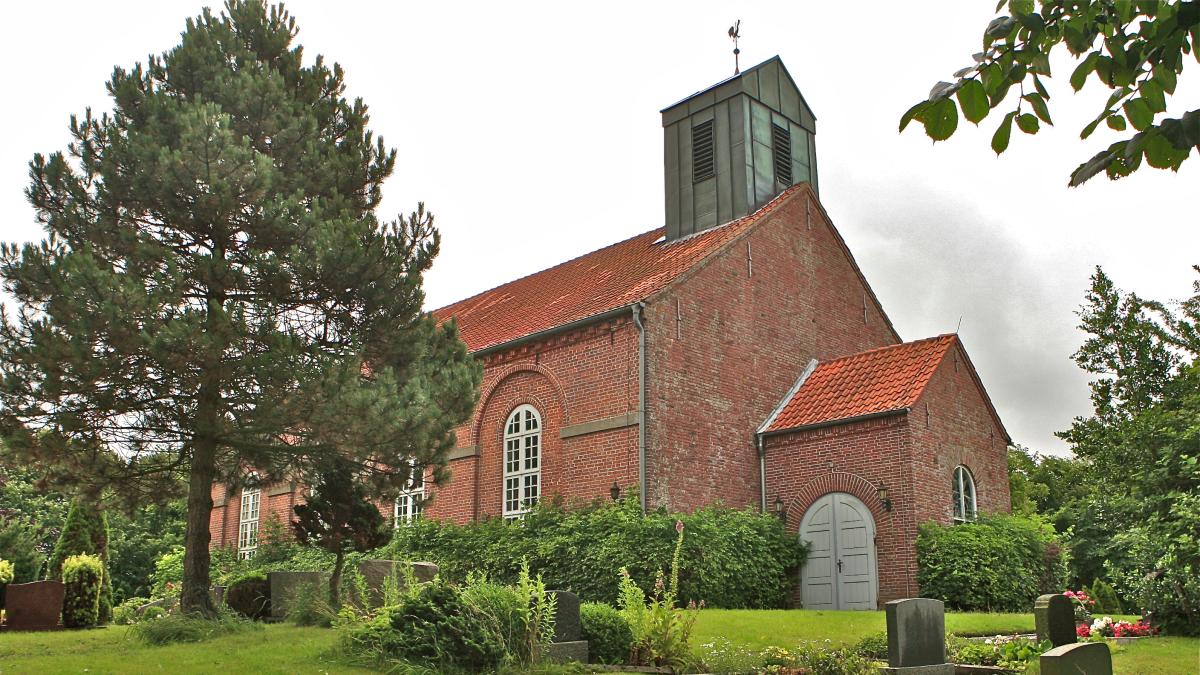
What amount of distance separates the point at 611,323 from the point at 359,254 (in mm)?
8046

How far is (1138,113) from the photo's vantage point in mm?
4070

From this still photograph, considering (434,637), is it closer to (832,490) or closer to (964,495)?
(832,490)

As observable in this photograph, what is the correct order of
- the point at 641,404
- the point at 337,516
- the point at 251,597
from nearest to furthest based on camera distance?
Answer: the point at 337,516
the point at 251,597
the point at 641,404

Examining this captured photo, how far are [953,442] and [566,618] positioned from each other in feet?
39.2

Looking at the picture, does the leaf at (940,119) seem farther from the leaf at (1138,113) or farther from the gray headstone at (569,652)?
the gray headstone at (569,652)

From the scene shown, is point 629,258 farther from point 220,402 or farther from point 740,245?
point 220,402

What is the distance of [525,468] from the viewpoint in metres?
22.5

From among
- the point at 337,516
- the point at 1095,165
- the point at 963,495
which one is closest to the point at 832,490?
the point at 963,495

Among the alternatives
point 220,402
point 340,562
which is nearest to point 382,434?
point 220,402

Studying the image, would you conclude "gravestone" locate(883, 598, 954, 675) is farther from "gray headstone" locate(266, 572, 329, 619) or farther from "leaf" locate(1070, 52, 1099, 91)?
"gray headstone" locate(266, 572, 329, 619)

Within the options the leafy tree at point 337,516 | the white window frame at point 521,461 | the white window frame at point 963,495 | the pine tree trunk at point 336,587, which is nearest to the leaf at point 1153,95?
the leafy tree at point 337,516

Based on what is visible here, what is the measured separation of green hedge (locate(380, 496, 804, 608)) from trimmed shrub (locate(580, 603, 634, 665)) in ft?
19.7

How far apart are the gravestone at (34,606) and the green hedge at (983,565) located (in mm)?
15072

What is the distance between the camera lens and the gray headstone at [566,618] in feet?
38.3
